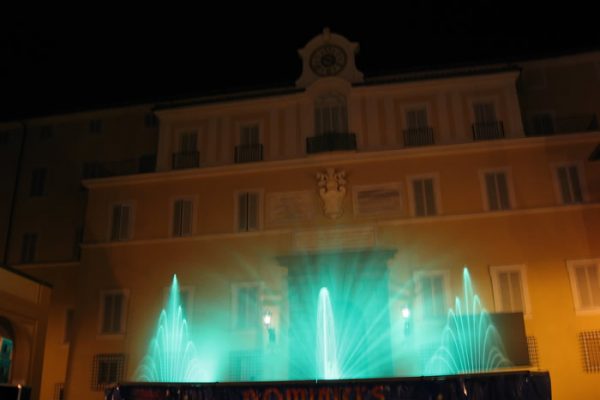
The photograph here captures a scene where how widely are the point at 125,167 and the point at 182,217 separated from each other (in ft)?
20.9

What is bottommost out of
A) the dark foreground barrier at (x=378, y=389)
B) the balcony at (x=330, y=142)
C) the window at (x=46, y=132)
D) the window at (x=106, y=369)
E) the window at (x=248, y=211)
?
the dark foreground barrier at (x=378, y=389)

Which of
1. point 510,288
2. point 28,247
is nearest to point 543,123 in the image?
point 510,288

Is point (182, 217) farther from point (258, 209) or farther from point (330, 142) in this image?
point (330, 142)

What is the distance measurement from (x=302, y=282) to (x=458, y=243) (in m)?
6.70

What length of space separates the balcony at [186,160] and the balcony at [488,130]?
1298 centimetres

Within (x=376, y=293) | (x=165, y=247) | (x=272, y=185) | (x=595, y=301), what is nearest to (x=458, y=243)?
(x=376, y=293)

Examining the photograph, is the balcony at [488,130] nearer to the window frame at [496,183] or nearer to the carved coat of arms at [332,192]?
the window frame at [496,183]

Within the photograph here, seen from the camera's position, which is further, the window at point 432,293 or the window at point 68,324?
the window at point 68,324

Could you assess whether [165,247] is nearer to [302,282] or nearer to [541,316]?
[302,282]

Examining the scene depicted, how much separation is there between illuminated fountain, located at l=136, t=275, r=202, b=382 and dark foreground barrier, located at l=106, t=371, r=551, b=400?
12503mm

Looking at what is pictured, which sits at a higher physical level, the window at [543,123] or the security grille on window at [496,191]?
the window at [543,123]

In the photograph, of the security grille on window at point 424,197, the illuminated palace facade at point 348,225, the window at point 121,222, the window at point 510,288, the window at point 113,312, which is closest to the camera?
the window at point 510,288

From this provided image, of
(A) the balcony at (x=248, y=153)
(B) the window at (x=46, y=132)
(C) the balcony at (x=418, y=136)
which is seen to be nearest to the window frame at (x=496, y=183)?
(C) the balcony at (x=418, y=136)

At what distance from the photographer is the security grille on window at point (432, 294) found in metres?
24.1
